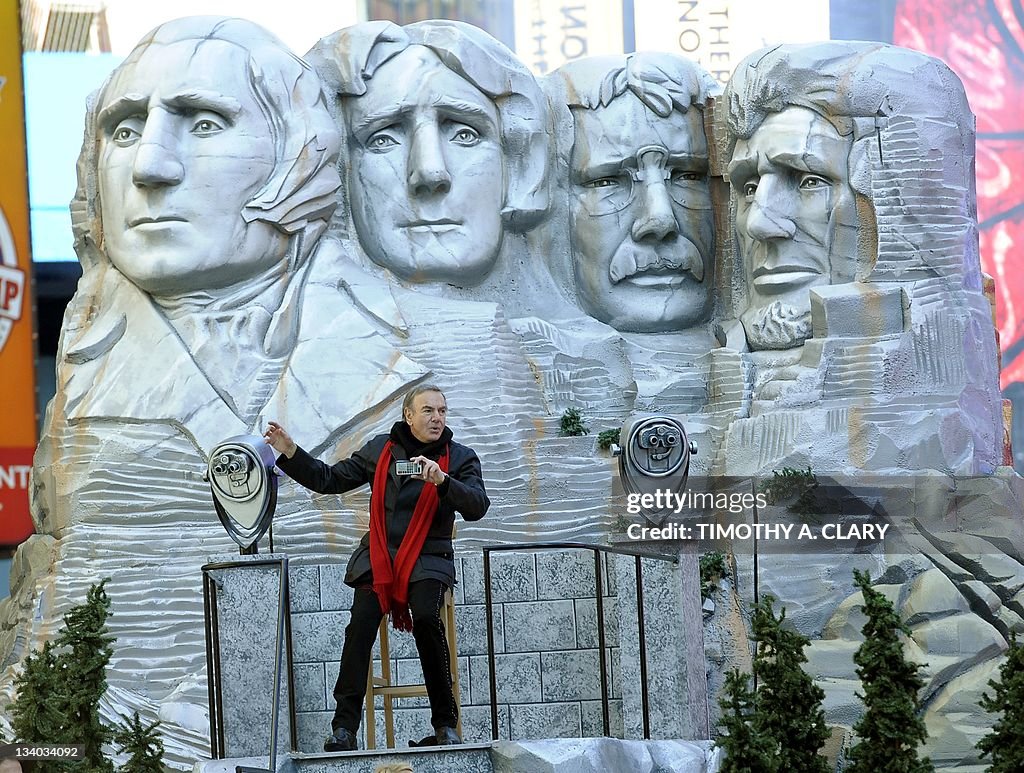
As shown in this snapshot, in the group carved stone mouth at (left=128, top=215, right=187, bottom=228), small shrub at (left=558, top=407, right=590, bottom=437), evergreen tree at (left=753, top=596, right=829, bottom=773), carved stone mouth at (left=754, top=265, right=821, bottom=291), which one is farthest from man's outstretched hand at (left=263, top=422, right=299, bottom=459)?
carved stone mouth at (left=754, top=265, right=821, bottom=291)

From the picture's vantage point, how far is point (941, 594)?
1608cm

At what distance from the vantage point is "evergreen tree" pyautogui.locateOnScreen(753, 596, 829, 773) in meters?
12.6

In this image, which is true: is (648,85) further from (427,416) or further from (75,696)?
(75,696)

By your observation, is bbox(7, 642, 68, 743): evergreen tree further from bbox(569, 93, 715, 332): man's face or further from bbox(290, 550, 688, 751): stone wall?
bbox(569, 93, 715, 332): man's face

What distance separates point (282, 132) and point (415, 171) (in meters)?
1.03

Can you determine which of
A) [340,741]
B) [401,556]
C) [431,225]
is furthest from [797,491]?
[340,741]

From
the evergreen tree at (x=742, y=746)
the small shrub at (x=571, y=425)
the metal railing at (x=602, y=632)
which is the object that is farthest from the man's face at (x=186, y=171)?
the evergreen tree at (x=742, y=746)

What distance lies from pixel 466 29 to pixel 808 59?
2661mm

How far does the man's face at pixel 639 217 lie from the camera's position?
60.8ft

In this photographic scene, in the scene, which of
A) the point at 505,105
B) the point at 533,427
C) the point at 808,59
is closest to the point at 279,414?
the point at 533,427

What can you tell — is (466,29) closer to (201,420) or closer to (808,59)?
(808,59)

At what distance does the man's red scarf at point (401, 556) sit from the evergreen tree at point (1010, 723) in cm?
322

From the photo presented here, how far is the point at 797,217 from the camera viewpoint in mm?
17766

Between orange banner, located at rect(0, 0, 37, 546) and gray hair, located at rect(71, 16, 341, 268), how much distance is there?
5.56 m
